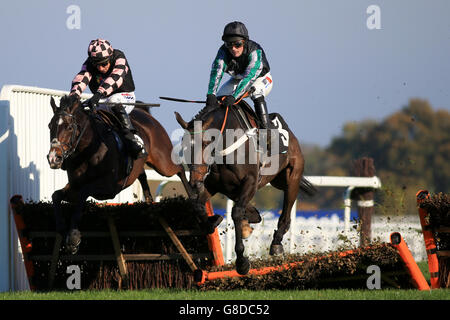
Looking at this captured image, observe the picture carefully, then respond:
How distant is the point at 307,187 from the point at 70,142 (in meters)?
3.25

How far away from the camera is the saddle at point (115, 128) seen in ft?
28.2

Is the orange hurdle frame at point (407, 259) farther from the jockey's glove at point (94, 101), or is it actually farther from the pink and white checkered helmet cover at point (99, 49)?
the pink and white checkered helmet cover at point (99, 49)

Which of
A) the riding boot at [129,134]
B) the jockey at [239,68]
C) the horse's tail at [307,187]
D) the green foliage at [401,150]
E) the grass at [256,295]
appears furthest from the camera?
the green foliage at [401,150]

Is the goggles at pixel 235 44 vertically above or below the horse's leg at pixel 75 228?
above

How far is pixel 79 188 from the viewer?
823 cm

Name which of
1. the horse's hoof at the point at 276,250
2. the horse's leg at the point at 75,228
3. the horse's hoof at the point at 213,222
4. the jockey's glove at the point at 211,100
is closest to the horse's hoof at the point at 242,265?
the horse's hoof at the point at 213,222

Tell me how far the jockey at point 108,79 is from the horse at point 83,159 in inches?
4.6

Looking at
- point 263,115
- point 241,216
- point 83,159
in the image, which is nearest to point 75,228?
point 83,159

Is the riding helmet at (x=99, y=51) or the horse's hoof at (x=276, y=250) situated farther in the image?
the riding helmet at (x=99, y=51)

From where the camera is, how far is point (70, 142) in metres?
7.75

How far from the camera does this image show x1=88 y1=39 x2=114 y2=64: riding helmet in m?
8.54

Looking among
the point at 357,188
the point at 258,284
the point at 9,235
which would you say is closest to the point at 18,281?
the point at 9,235

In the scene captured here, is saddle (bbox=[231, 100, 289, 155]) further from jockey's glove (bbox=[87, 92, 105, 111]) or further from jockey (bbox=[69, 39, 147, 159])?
jockey's glove (bbox=[87, 92, 105, 111])

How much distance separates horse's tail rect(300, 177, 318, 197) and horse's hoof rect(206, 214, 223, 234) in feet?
6.46
